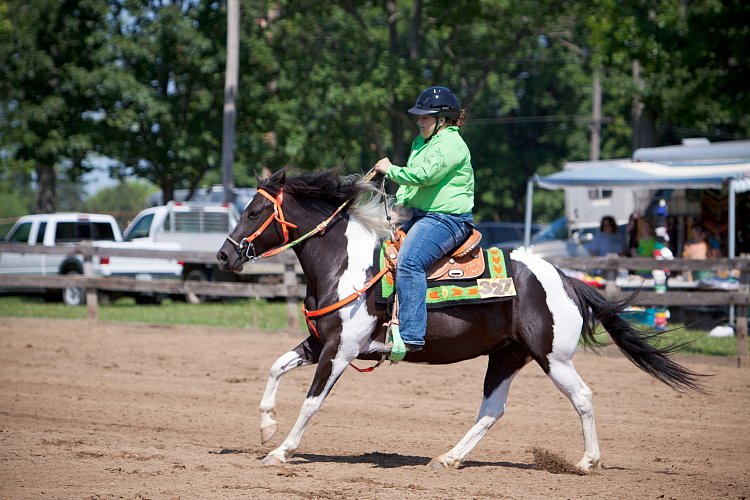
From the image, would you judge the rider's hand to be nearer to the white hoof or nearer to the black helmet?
the black helmet

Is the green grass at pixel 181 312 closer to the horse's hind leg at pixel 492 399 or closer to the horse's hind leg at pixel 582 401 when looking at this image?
the horse's hind leg at pixel 492 399

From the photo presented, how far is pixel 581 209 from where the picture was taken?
76.1ft

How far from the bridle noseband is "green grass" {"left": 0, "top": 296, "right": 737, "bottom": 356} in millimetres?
8042

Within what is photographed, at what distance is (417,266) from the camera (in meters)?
6.78

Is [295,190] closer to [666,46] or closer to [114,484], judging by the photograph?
[114,484]

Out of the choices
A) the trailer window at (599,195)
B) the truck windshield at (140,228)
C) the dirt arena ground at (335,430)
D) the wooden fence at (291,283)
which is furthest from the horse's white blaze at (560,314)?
the trailer window at (599,195)

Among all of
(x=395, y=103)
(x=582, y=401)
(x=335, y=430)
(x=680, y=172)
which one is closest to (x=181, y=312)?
(x=680, y=172)

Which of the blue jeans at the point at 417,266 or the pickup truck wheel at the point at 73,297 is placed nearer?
the blue jeans at the point at 417,266

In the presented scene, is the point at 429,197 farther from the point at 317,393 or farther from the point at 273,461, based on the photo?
the point at 273,461

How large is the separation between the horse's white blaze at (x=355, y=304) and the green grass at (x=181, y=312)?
8.27 meters

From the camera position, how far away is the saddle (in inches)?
274

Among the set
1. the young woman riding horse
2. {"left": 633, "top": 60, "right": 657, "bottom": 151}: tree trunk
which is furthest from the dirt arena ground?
{"left": 633, "top": 60, "right": 657, "bottom": 151}: tree trunk

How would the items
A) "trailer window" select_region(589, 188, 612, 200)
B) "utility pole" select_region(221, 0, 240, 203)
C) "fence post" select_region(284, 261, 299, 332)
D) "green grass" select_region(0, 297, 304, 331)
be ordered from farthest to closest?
"trailer window" select_region(589, 188, 612, 200), "utility pole" select_region(221, 0, 240, 203), "green grass" select_region(0, 297, 304, 331), "fence post" select_region(284, 261, 299, 332)

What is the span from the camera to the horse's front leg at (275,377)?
22.2 feet
